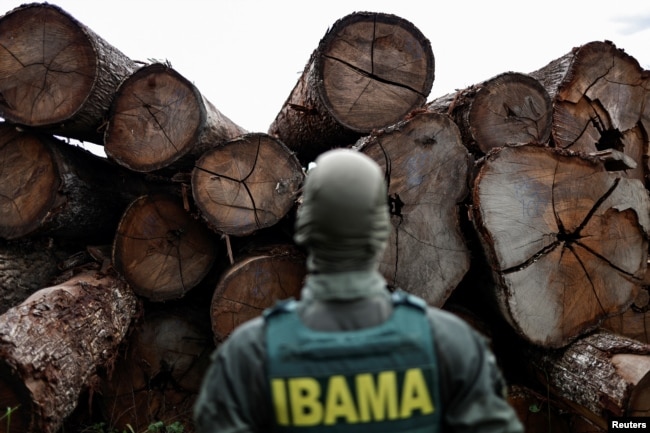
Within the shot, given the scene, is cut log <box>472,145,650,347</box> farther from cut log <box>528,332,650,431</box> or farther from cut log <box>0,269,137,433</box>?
cut log <box>0,269,137,433</box>

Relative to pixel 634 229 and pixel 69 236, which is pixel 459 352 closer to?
pixel 634 229

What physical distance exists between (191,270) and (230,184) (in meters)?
0.63

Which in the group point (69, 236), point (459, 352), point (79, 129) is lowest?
point (69, 236)

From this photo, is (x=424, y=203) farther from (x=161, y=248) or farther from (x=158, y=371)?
(x=158, y=371)

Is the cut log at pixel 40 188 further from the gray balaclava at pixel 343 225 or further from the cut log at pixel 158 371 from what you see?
the gray balaclava at pixel 343 225

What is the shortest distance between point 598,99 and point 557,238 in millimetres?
1363

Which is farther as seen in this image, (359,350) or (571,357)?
(571,357)

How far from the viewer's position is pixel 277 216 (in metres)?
2.92

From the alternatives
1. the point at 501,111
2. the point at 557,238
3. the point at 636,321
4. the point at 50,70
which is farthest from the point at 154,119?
the point at 636,321

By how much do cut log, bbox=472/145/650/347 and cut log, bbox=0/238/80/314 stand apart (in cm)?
250

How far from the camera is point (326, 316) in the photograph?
1.07 m

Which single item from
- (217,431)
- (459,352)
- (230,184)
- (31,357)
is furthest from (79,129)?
(459,352)

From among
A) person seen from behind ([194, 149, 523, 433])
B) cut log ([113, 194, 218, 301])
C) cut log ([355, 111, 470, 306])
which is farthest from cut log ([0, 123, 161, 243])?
person seen from behind ([194, 149, 523, 433])

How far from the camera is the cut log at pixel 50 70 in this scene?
2861 millimetres
